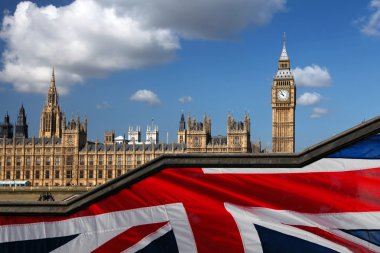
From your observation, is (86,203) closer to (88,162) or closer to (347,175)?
(347,175)

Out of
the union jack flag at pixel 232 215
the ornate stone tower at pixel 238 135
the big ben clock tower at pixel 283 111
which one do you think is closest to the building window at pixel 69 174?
the ornate stone tower at pixel 238 135

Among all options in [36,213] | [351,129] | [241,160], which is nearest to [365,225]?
[351,129]

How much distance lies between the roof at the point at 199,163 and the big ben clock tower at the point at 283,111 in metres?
67.7

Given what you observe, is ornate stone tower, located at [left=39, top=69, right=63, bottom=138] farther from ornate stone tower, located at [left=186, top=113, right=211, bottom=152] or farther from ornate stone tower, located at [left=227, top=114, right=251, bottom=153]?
ornate stone tower, located at [left=227, top=114, right=251, bottom=153]

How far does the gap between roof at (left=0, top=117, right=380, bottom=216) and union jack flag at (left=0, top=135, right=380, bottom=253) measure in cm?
3

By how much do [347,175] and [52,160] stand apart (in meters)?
64.4

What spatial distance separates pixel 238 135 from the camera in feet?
204

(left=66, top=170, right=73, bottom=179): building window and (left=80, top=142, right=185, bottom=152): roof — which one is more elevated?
(left=80, top=142, right=185, bottom=152): roof

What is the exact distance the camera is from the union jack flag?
2.75 meters

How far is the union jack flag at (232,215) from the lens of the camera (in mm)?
2754

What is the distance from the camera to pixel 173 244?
114 inches

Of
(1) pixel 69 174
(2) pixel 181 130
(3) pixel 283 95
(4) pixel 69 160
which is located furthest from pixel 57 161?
(3) pixel 283 95

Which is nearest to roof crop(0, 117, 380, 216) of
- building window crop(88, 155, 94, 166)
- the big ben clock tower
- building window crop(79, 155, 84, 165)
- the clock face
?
building window crop(88, 155, 94, 166)

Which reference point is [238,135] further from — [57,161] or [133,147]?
[57,161]
